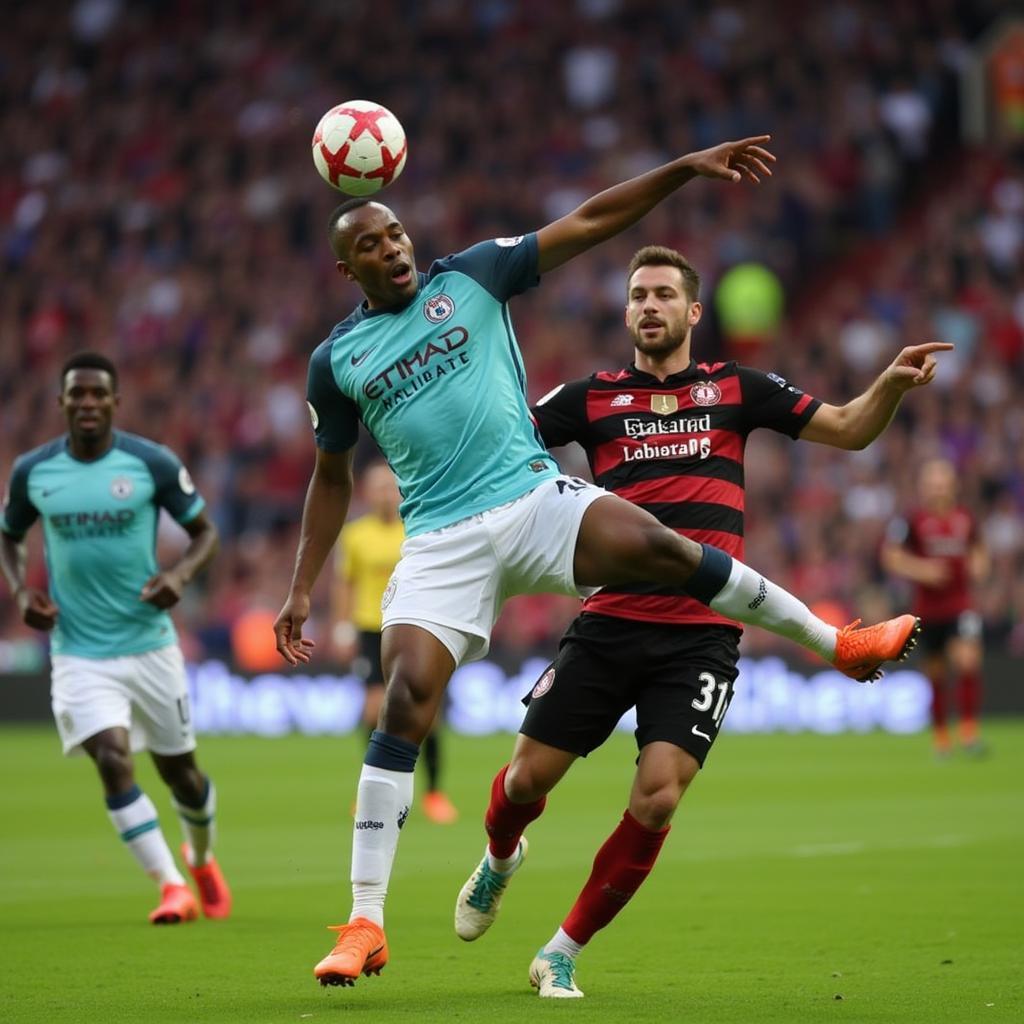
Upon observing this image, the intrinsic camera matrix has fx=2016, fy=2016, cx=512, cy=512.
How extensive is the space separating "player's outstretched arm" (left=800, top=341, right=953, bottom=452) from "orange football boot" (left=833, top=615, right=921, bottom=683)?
739 millimetres

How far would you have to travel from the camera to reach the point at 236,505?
86.7 feet

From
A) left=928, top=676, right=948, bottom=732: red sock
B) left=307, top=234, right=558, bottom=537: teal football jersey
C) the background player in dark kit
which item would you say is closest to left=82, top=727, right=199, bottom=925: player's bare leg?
left=307, top=234, right=558, bottom=537: teal football jersey

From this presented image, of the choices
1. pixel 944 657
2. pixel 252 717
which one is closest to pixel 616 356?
pixel 252 717

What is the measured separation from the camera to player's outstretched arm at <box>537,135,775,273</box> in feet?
22.5

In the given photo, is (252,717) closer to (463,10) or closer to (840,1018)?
(463,10)

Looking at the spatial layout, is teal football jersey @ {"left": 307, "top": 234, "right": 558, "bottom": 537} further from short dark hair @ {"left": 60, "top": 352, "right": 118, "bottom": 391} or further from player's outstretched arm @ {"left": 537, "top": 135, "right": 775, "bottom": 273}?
short dark hair @ {"left": 60, "top": 352, "right": 118, "bottom": 391}

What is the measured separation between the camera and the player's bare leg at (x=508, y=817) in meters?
7.35

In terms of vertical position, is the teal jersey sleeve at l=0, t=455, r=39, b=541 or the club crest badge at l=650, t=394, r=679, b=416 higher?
the teal jersey sleeve at l=0, t=455, r=39, b=541

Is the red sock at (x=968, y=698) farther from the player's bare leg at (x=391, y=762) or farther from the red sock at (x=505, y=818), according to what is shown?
the player's bare leg at (x=391, y=762)

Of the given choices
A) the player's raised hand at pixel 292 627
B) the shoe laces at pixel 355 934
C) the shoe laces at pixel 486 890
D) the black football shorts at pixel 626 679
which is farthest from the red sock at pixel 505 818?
the shoe laces at pixel 355 934

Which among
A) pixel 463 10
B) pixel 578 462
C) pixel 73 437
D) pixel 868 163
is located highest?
pixel 463 10

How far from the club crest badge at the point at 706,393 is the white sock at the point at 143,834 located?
136 inches

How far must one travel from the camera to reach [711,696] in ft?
23.6

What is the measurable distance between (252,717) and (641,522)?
17.8 metres
